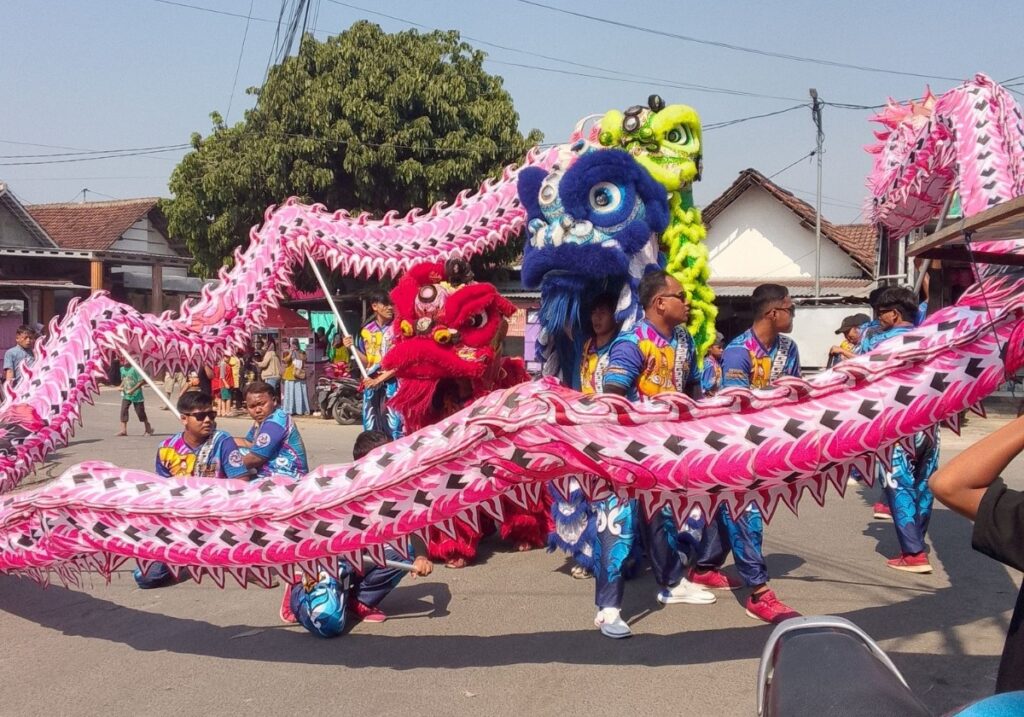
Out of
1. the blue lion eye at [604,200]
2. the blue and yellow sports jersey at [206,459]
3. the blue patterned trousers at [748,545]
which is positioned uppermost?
the blue lion eye at [604,200]

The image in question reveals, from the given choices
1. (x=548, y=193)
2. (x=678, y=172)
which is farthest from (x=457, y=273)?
(x=678, y=172)

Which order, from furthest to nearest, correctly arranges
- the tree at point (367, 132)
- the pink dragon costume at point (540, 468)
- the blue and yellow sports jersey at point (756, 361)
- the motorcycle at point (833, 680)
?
the tree at point (367, 132), the blue and yellow sports jersey at point (756, 361), the pink dragon costume at point (540, 468), the motorcycle at point (833, 680)

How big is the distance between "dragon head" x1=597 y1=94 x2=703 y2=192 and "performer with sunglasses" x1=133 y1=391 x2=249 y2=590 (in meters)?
2.96

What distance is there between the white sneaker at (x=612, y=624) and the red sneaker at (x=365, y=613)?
3.72 feet

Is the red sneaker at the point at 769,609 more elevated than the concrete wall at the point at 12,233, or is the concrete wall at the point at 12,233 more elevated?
the concrete wall at the point at 12,233

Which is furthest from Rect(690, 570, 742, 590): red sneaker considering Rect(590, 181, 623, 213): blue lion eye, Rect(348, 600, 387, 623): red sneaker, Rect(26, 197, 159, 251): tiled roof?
Rect(26, 197, 159, 251): tiled roof

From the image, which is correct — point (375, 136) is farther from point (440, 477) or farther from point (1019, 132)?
point (440, 477)

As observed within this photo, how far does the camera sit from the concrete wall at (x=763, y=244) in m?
20.8

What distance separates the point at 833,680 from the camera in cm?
164

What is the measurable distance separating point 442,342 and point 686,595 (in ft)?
6.50

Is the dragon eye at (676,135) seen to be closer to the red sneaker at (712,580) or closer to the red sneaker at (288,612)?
the red sneaker at (712,580)

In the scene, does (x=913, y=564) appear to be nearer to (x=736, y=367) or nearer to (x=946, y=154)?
(x=736, y=367)

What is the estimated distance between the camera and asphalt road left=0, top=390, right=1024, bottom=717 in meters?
3.74

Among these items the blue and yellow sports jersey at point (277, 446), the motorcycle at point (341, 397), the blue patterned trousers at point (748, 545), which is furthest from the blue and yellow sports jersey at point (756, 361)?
the motorcycle at point (341, 397)
